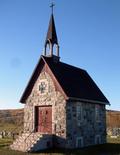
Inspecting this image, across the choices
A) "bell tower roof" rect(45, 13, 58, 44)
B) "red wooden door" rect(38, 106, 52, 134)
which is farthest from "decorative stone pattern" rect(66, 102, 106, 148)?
"bell tower roof" rect(45, 13, 58, 44)

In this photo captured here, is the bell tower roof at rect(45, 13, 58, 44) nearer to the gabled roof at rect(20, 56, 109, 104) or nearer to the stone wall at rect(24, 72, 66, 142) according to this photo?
the gabled roof at rect(20, 56, 109, 104)

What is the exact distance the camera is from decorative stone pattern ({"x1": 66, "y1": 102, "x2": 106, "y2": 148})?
2976 centimetres

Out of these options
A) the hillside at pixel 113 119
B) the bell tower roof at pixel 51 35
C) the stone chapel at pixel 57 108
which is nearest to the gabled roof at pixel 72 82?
the stone chapel at pixel 57 108

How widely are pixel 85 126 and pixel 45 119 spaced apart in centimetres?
380

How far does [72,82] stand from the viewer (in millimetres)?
32250

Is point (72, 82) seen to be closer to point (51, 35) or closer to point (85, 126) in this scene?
point (85, 126)

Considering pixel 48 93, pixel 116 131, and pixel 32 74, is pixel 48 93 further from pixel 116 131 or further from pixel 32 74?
pixel 116 131

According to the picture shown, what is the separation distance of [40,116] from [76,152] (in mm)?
6069

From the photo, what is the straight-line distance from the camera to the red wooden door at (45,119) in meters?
30.8

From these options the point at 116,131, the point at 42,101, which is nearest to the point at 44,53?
the point at 42,101

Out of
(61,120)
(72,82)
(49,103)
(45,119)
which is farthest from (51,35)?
(61,120)

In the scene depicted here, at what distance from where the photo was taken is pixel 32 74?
106 ft

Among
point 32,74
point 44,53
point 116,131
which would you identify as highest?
point 44,53

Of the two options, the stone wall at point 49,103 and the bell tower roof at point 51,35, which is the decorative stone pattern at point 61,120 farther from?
the bell tower roof at point 51,35
